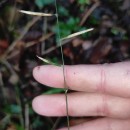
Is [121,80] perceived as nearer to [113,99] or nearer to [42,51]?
[113,99]

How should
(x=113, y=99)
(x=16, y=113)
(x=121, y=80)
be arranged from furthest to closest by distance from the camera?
(x=16, y=113)
(x=113, y=99)
(x=121, y=80)

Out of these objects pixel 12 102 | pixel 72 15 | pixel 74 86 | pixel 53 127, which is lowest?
pixel 53 127

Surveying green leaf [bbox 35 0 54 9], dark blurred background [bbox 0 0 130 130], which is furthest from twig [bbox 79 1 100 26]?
green leaf [bbox 35 0 54 9]

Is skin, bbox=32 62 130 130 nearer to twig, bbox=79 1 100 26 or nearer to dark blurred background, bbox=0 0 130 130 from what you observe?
dark blurred background, bbox=0 0 130 130


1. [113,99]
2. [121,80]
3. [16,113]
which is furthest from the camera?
[16,113]

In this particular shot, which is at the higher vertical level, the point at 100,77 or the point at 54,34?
the point at 54,34

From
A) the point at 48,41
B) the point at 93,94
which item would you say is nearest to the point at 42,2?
the point at 48,41

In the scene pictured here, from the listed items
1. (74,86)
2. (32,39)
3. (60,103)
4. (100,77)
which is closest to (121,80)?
(100,77)
